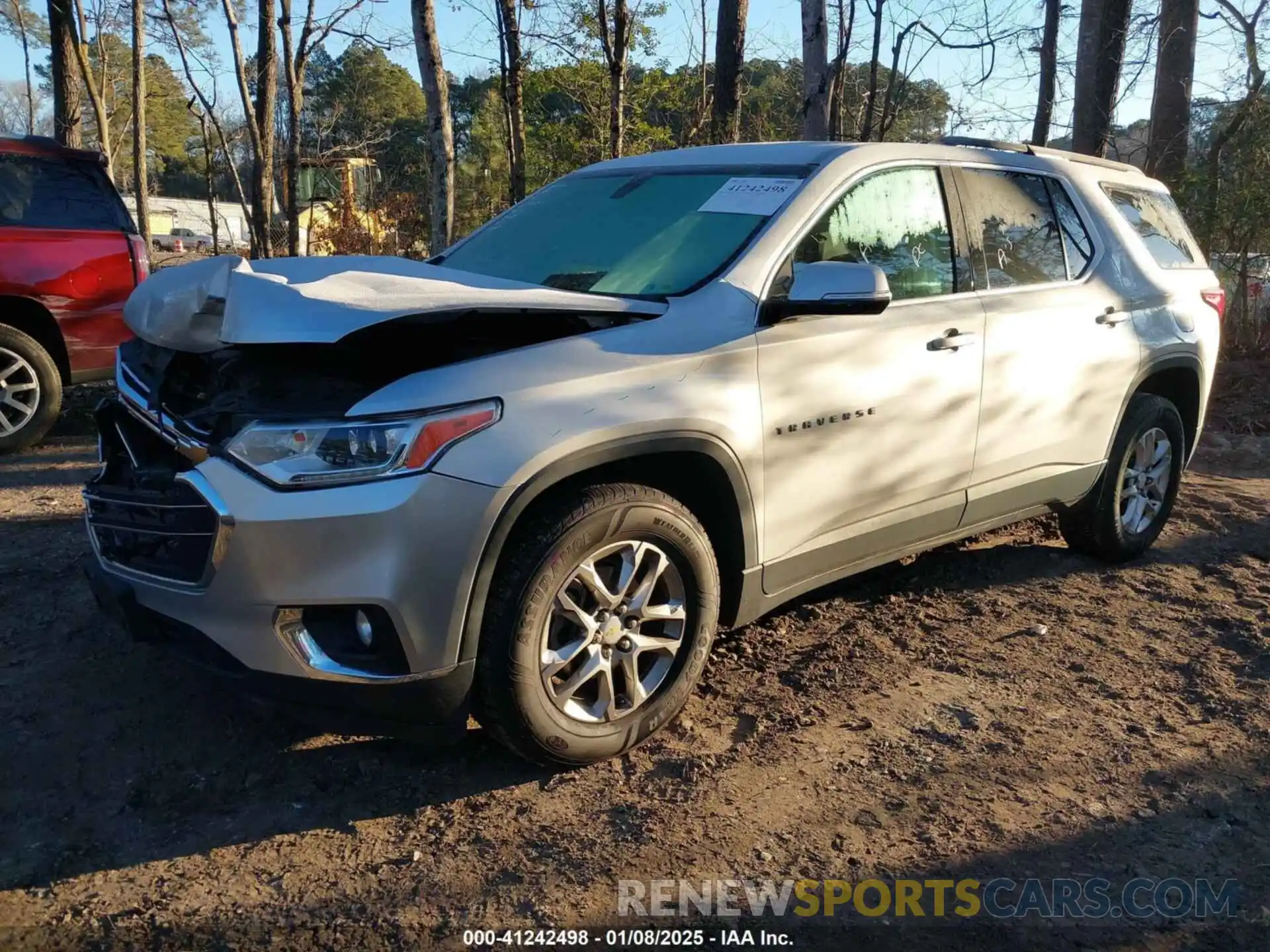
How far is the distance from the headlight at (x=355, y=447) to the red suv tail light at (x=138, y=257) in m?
4.66

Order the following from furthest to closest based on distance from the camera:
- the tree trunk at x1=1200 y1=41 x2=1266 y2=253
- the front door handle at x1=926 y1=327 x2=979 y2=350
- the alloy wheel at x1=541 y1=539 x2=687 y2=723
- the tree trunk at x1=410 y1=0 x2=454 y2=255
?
1. the tree trunk at x1=1200 y1=41 x2=1266 y2=253
2. the tree trunk at x1=410 y1=0 x2=454 y2=255
3. the front door handle at x1=926 y1=327 x2=979 y2=350
4. the alloy wheel at x1=541 y1=539 x2=687 y2=723

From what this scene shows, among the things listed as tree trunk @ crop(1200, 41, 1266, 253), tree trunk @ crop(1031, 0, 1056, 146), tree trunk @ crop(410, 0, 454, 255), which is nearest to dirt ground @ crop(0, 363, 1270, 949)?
tree trunk @ crop(410, 0, 454, 255)

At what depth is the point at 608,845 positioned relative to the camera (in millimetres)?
2672

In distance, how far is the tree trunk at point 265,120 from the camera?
15477 millimetres

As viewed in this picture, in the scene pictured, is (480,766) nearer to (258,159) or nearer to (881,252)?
(881,252)

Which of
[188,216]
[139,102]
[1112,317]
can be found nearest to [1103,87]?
[1112,317]

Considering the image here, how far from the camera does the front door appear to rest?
10.6 ft

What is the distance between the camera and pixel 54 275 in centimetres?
620

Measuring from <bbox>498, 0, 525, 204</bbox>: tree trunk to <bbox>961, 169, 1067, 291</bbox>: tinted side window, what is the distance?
9.45 metres

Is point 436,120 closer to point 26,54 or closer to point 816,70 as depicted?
point 816,70

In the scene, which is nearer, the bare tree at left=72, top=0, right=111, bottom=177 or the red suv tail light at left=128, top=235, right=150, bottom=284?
the red suv tail light at left=128, top=235, right=150, bottom=284

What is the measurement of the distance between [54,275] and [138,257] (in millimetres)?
511

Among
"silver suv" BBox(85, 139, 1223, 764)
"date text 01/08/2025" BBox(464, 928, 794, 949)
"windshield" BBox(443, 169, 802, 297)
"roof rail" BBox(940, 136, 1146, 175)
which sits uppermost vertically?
"roof rail" BBox(940, 136, 1146, 175)

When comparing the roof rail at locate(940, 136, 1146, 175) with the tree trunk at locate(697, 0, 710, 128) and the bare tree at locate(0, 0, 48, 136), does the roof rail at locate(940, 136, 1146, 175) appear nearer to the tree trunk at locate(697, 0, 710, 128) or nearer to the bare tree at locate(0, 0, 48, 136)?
the tree trunk at locate(697, 0, 710, 128)
